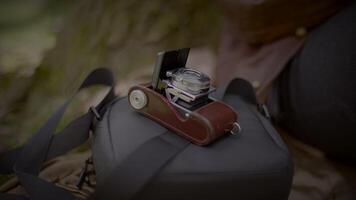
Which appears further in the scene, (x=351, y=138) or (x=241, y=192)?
(x=351, y=138)

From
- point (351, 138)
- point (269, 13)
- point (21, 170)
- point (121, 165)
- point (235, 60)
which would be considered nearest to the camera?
point (121, 165)

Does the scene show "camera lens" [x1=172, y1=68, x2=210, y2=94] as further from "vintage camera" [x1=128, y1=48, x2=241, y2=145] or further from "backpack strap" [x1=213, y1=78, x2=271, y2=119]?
"backpack strap" [x1=213, y1=78, x2=271, y2=119]

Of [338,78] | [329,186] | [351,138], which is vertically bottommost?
[329,186]

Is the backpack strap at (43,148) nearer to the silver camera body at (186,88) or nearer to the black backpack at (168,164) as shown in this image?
the black backpack at (168,164)

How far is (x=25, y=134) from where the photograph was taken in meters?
0.86

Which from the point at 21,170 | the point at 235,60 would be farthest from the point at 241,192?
the point at 235,60

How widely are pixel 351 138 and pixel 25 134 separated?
2.12 feet

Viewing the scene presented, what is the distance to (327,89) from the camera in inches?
29.4

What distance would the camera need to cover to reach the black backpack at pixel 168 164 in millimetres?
525

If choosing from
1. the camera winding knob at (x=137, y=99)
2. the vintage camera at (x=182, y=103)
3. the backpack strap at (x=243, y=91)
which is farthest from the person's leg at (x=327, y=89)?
the camera winding knob at (x=137, y=99)

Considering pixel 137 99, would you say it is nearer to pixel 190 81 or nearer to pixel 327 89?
pixel 190 81

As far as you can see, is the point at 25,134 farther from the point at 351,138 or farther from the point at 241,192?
the point at 351,138

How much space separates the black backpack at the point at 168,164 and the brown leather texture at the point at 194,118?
0.01 metres

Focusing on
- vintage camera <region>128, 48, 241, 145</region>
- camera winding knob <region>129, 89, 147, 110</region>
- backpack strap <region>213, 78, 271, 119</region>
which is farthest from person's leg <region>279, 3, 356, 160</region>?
camera winding knob <region>129, 89, 147, 110</region>
